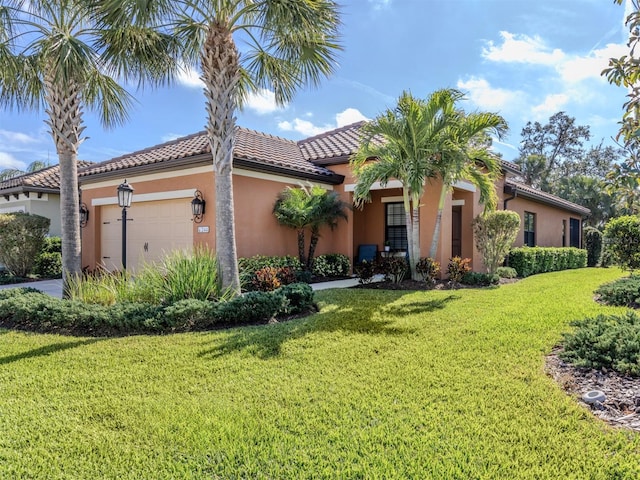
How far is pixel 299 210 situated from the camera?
39.3 feet

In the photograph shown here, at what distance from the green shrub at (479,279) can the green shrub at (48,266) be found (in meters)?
14.6

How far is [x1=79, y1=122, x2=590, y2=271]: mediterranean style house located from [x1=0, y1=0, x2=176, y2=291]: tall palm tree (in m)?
3.11

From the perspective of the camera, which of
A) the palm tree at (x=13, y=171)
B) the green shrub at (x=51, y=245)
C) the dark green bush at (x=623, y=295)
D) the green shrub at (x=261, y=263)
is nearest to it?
the dark green bush at (x=623, y=295)

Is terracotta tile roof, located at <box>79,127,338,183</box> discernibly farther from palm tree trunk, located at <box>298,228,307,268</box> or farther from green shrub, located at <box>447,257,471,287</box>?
green shrub, located at <box>447,257,471,287</box>

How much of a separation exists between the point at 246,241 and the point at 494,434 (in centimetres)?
928

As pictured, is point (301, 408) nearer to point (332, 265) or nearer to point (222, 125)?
point (222, 125)

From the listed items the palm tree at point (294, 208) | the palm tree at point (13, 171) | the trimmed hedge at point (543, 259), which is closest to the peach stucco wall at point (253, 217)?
the palm tree at point (294, 208)

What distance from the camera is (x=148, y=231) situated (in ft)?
44.2

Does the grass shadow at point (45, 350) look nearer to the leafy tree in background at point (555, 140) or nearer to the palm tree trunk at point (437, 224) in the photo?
the palm tree trunk at point (437, 224)

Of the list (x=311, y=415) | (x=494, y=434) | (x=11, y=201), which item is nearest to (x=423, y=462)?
(x=494, y=434)

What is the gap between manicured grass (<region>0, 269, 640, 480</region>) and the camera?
115 inches

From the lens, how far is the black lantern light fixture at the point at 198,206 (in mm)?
11438

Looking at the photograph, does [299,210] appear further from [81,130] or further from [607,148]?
[607,148]

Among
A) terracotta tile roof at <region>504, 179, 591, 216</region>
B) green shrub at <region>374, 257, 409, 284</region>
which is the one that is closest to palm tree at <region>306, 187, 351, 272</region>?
green shrub at <region>374, 257, 409, 284</region>
